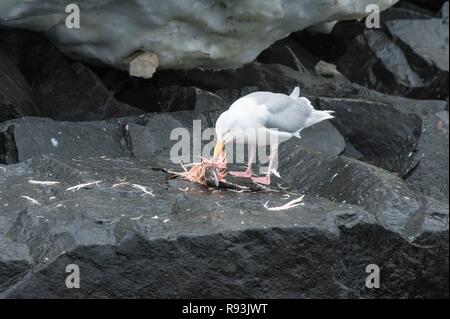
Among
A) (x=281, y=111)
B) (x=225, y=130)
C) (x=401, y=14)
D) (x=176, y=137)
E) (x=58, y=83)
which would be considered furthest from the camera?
(x=401, y=14)

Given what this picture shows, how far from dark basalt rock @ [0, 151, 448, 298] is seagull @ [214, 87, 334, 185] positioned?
42 cm

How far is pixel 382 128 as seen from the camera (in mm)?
8203

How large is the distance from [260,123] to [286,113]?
359mm

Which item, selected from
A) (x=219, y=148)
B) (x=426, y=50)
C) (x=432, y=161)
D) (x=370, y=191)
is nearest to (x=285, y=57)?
(x=426, y=50)

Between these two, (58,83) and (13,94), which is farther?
(58,83)

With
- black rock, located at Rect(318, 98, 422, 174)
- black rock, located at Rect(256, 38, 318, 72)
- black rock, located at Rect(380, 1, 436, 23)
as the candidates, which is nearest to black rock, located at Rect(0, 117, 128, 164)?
black rock, located at Rect(318, 98, 422, 174)

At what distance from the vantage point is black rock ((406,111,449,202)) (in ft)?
25.8

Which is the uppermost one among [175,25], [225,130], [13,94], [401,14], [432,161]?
[401,14]

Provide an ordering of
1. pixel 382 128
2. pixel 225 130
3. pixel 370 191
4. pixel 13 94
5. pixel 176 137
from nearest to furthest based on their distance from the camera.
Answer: pixel 370 191, pixel 225 130, pixel 176 137, pixel 13 94, pixel 382 128

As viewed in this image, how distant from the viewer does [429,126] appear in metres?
8.26

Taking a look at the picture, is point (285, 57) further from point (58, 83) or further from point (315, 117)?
point (315, 117)

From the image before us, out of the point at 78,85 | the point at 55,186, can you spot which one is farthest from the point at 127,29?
the point at 55,186

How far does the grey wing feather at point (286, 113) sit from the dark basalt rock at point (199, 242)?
58 cm
